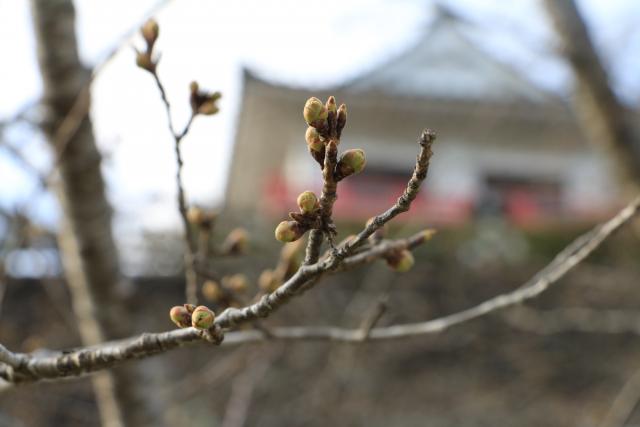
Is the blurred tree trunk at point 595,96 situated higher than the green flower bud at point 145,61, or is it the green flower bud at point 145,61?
the green flower bud at point 145,61

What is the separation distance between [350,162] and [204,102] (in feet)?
1.34

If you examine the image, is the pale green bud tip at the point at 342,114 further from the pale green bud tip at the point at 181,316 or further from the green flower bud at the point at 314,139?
the pale green bud tip at the point at 181,316

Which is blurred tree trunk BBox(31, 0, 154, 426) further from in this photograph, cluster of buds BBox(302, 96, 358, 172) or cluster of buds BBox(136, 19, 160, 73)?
cluster of buds BBox(302, 96, 358, 172)

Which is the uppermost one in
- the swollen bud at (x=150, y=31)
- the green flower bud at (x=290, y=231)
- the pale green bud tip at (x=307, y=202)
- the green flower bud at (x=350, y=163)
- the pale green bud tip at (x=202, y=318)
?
the swollen bud at (x=150, y=31)

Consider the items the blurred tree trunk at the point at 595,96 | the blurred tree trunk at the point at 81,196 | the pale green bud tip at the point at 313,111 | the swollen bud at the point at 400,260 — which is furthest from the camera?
the blurred tree trunk at the point at 595,96

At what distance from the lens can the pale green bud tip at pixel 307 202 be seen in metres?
0.67

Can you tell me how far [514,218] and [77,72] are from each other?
25.4 ft

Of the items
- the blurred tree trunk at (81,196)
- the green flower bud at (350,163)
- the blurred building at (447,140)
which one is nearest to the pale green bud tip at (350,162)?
the green flower bud at (350,163)

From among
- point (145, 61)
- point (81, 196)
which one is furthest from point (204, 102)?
point (81, 196)

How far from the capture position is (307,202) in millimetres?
670

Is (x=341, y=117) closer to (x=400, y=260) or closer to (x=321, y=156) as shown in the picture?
(x=321, y=156)

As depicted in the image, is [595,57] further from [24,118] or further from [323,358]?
[323,358]

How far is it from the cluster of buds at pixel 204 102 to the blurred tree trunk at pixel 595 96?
8.18 ft

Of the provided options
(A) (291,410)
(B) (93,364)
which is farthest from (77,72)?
(A) (291,410)
